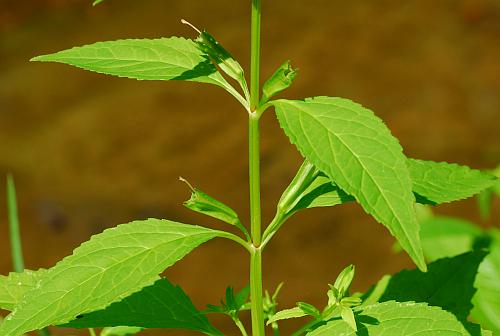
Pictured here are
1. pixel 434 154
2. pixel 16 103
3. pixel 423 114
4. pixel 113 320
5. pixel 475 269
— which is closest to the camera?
pixel 113 320

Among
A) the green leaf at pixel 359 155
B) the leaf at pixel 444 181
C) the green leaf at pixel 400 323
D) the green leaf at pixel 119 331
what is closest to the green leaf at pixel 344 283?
the green leaf at pixel 400 323

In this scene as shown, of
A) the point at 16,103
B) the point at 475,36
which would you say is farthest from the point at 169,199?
the point at 475,36

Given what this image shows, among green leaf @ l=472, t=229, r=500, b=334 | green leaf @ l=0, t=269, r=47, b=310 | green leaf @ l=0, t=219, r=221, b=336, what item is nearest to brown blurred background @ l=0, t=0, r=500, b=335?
green leaf @ l=472, t=229, r=500, b=334

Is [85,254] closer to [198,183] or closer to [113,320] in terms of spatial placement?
[113,320]

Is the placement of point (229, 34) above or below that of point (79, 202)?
above

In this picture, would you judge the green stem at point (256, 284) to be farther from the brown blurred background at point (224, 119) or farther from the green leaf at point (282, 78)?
the brown blurred background at point (224, 119)

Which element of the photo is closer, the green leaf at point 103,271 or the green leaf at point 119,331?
the green leaf at point 103,271
